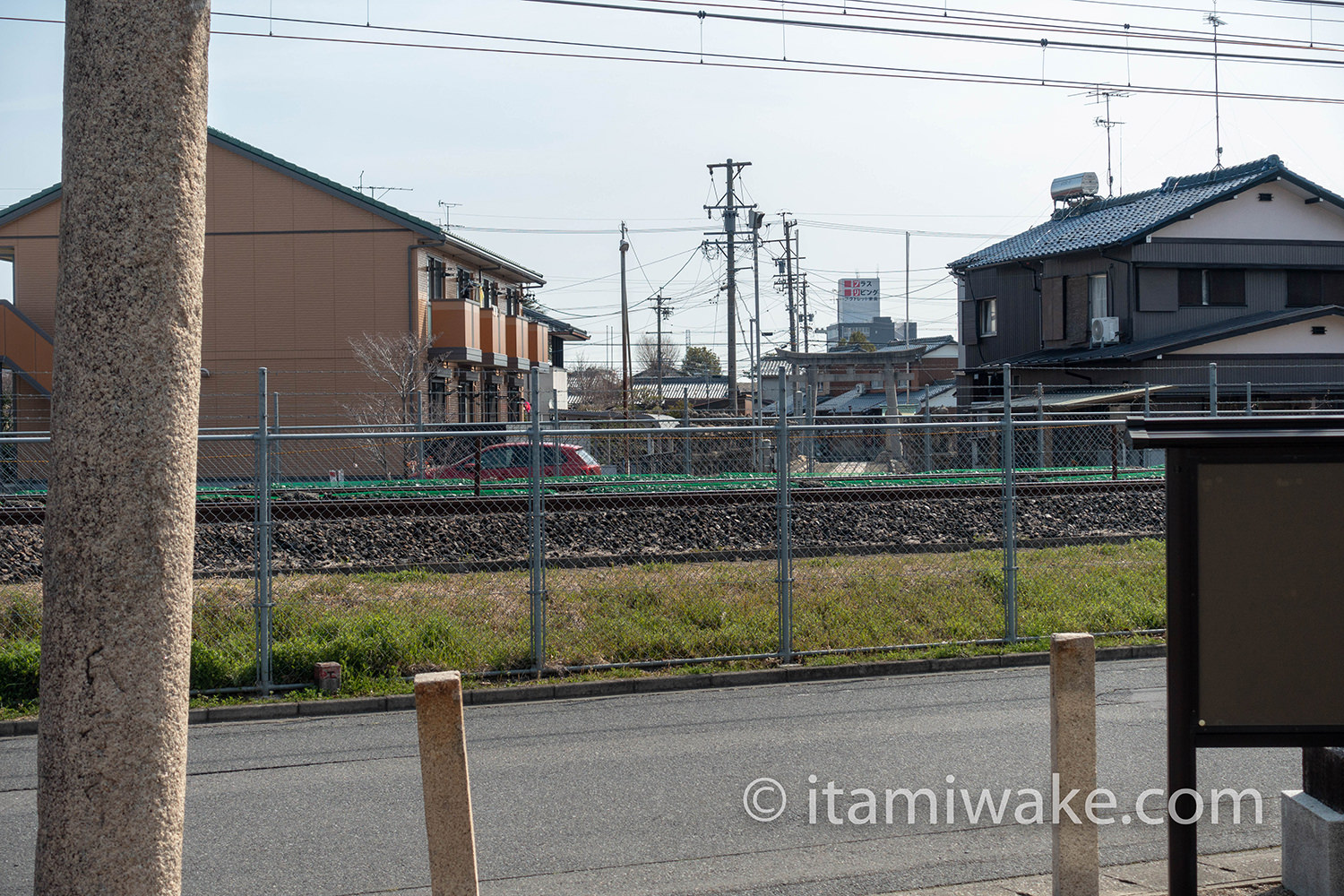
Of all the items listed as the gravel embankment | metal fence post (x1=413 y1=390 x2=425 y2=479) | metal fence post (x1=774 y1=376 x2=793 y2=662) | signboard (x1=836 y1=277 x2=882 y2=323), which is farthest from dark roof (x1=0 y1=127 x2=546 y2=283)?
signboard (x1=836 y1=277 x2=882 y2=323)

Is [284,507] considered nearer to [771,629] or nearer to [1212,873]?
[771,629]

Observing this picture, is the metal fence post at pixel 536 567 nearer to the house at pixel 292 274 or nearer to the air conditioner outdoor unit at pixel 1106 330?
the house at pixel 292 274

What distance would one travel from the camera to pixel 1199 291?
3422 centimetres

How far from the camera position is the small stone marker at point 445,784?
3.63 metres

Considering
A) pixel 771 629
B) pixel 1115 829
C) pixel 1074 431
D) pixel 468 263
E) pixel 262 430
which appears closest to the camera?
pixel 1115 829

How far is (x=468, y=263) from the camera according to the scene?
34438 mm

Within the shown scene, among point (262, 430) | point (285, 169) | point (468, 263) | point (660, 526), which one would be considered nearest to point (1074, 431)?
point (660, 526)

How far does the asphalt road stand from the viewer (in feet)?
17.3

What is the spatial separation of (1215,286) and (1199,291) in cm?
57

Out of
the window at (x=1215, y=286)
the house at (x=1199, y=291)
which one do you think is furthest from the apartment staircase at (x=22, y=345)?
the window at (x=1215, y=286)

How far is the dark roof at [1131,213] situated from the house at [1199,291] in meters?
0.07

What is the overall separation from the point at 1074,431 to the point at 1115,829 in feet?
78.7

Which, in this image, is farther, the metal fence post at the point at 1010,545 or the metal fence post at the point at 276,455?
the metal fence post at the point at 276,455

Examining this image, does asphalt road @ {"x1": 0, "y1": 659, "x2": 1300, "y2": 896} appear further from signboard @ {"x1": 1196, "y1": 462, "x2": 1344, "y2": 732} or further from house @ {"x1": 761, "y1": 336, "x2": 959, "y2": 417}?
house @ {"x1": 761, "y1": 336, "x2": 959, "y2": 417}
